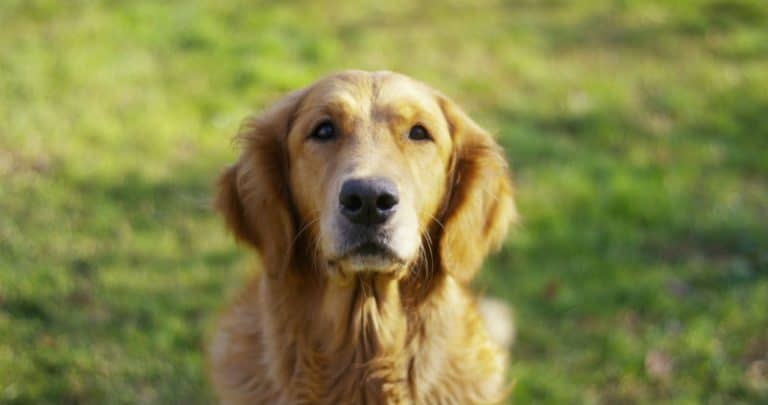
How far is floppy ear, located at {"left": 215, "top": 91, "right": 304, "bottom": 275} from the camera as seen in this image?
10.9 feet

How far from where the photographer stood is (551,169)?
599 cm

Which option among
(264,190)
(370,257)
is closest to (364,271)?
(370,257)

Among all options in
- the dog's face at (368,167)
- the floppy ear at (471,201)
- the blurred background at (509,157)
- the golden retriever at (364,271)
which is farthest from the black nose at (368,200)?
the blurred background at (509,157)

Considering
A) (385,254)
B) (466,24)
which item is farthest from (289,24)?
(385,254)

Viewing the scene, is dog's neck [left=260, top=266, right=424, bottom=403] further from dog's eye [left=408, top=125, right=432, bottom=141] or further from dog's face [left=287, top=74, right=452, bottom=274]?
dog's eye [left=408, top=125, right=432, bottom=141]

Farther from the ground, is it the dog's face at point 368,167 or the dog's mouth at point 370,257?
the dog's face at point 368,167

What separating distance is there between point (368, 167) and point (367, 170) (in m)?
0.03

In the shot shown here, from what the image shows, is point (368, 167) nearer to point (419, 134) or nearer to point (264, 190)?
point (419, 134)

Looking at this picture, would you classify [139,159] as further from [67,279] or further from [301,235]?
[301,235]

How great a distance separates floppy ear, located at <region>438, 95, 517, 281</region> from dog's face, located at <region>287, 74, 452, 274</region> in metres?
0.08

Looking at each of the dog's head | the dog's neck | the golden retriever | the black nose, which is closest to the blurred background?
the golden retriever

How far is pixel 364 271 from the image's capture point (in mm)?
3102

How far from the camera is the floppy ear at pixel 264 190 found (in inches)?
131

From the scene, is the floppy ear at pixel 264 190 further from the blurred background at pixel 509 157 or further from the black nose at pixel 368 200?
the blurred background at pixel 509 157
